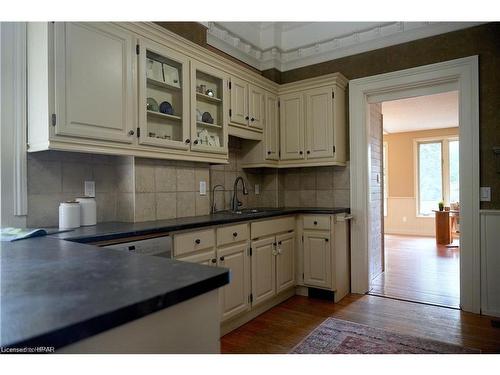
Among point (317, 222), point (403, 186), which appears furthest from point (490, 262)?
point (403, 186)

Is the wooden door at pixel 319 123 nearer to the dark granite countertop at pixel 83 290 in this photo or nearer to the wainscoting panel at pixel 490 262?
the wainscoting panel at pixel 490 262

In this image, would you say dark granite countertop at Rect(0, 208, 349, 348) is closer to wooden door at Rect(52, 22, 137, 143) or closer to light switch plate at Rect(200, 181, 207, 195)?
wooden door at Rect(52, 22, 137, 143)

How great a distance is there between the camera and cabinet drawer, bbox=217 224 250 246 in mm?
2422

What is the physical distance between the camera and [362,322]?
2641 millimetres

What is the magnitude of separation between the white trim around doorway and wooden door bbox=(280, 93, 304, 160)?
0.53 metres

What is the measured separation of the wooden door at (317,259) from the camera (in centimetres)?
315

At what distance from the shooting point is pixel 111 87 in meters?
2.10

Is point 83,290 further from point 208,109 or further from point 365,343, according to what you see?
point 208,109

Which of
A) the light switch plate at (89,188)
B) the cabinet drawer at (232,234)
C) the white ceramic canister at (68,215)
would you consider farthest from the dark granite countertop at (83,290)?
the cabinet drawer at (232,234)

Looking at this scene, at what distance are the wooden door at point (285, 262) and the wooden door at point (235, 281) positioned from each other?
47 cm

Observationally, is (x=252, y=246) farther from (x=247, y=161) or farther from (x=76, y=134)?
(x=76, y=134)

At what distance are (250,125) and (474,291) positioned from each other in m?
2.54

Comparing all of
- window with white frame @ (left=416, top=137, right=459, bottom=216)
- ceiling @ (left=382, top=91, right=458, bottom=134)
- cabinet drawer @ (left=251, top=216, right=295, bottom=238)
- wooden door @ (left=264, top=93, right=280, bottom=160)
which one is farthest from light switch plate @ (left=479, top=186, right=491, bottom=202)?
window with white frame @ (left=416, top=137, right=459, bottom=216)
